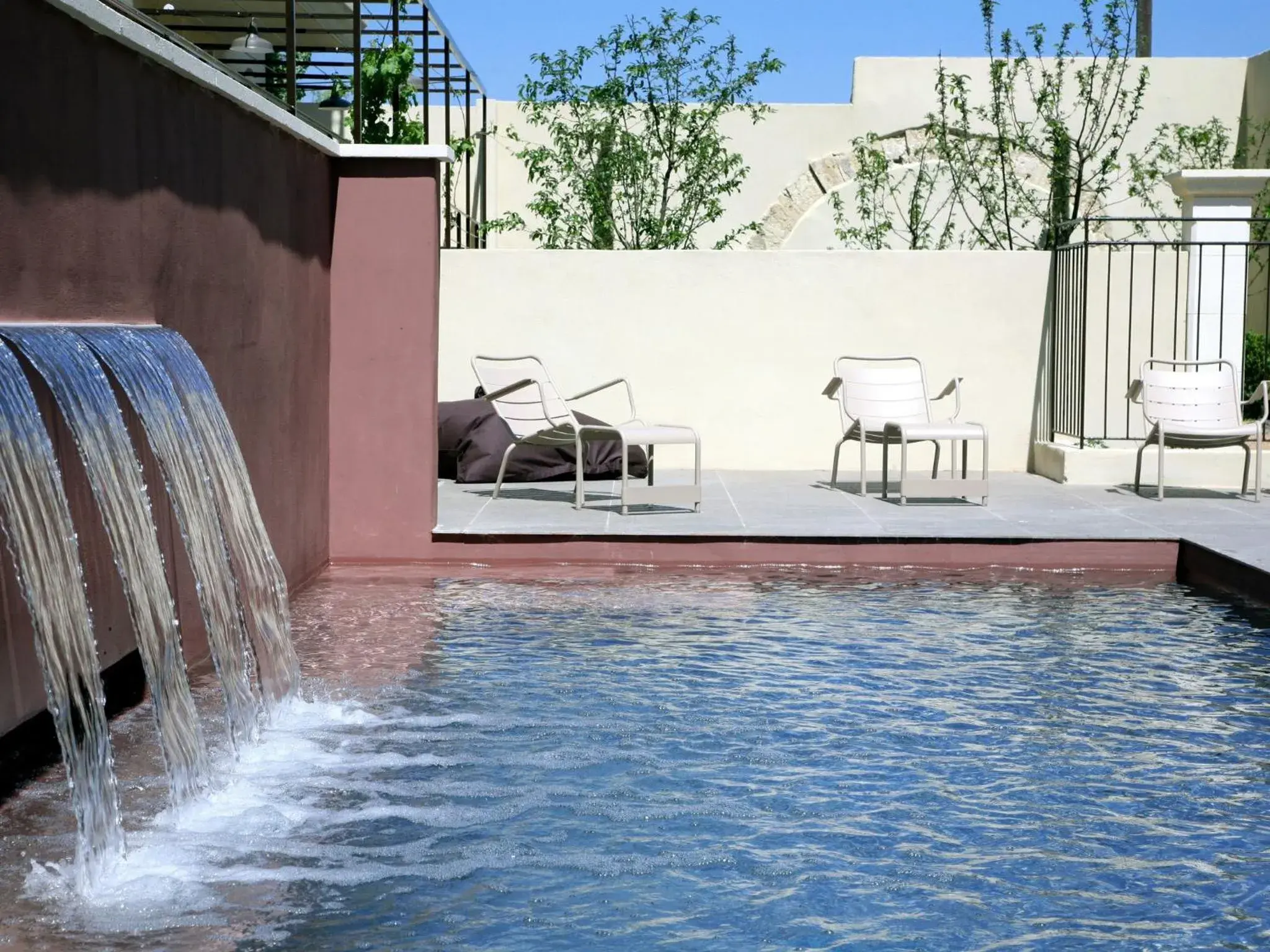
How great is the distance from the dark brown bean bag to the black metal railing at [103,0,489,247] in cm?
184

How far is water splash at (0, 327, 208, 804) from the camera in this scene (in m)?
3.41

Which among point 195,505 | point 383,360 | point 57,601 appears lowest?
point 57,601

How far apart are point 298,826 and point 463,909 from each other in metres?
0.59

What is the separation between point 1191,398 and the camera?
8898 millimetres

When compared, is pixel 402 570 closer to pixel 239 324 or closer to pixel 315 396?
pixel 315 396

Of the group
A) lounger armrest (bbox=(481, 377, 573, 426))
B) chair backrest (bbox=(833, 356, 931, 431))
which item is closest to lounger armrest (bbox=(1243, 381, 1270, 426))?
chair backrest (bbox=(833, 356, 931, 431))

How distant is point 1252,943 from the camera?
2695 mm

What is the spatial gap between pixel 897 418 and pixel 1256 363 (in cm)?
530

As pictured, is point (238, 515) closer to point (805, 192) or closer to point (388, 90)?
point (388, 90)

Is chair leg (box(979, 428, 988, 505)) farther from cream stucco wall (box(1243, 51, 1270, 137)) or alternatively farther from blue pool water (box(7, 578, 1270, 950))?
cream stucco wall (box(1243, 51, 1270, 137))

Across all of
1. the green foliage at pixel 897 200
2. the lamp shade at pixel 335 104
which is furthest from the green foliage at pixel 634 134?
the lamp shade at pixel 335 104

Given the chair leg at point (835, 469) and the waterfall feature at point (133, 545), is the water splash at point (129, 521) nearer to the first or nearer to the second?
the waterfall feature at point (133, 545)

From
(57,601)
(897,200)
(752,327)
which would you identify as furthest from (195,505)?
(897,200)

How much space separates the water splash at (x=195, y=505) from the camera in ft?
12.7
